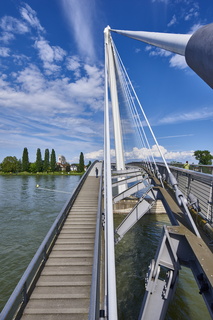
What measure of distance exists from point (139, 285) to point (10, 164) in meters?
94.6

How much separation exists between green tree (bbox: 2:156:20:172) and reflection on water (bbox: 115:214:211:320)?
87506mm

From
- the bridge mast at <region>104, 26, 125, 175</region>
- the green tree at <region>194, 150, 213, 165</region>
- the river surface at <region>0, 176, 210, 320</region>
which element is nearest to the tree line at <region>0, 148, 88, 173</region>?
the green tree at <region>194, 150, 213, 165</region>

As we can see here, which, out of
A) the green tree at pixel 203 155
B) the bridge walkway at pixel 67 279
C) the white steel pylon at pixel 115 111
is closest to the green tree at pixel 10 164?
the green tree at pixel 203 155

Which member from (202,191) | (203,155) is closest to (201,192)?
(202,191)

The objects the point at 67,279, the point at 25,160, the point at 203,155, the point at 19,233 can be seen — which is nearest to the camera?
the point at 67,279

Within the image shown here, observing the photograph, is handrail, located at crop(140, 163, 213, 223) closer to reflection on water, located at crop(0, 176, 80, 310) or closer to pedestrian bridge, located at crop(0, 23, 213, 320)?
pedestrian bridge, located at crop(0, 23, 213, 320)

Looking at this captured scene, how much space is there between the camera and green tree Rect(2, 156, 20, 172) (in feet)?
299

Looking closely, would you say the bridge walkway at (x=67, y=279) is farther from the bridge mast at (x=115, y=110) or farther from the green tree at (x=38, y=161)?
the green tree at (x=38, y=161)

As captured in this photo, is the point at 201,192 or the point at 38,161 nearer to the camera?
the point at 201,192

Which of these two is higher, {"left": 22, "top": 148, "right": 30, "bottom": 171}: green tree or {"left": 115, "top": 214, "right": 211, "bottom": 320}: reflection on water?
{"left": 22, "top": 148, "right": 30, "bottom": 171}: green tree

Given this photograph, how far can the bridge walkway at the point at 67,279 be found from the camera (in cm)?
441

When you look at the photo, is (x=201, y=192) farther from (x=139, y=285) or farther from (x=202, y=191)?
(x=139, y=285)

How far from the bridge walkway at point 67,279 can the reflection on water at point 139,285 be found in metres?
3.27

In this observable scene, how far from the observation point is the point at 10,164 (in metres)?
92.7
